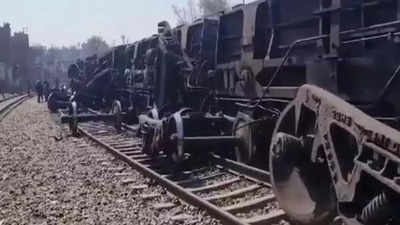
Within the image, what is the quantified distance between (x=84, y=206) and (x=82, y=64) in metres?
22.6

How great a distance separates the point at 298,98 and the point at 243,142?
11.1 ft

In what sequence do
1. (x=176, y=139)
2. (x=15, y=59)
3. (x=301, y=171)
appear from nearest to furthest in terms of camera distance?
(x=301, y=171) < (x=176, y=139) < (x=15, y=59)

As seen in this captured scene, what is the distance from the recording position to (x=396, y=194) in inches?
154

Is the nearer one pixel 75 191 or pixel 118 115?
pixel 75 191

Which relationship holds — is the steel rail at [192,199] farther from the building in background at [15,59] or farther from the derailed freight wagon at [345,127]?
the building in background at [15,59]

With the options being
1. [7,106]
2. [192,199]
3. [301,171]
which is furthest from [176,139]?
[7,106]

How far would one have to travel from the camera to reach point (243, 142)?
343 inches

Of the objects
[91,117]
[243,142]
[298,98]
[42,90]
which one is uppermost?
[298,98]

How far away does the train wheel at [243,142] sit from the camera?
846 cm

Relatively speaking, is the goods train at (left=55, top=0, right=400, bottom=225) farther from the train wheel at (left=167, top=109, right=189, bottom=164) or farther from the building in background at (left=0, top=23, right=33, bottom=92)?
the building in background at (left=0, top=23, right=33, bottom=92)

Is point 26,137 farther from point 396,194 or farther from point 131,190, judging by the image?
point 396,194

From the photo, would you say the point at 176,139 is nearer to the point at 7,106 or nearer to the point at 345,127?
the point at 345,127

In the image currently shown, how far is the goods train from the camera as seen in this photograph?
4227 mm

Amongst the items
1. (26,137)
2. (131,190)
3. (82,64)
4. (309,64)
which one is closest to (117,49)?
(26,137)
